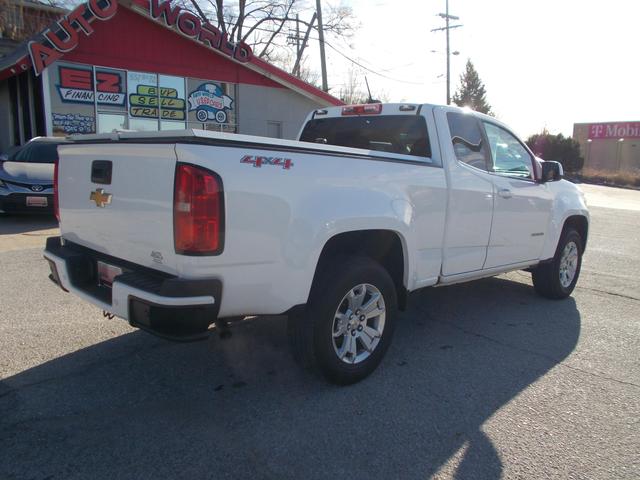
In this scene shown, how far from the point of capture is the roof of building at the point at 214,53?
1395 centimetres

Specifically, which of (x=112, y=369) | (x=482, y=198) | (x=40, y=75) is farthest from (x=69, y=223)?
(x=40, y=75)

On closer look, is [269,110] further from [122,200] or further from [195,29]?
[122,200]

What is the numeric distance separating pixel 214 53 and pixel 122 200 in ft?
51.2

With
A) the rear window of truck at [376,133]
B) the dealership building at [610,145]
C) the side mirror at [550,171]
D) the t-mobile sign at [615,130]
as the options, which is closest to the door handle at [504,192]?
the side mirror at [550,171]

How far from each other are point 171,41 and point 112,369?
590 inches

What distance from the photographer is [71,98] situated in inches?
594

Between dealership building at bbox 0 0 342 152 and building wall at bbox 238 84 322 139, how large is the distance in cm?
4

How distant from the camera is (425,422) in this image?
10.2ft

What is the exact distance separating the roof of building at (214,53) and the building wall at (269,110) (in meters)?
0.39

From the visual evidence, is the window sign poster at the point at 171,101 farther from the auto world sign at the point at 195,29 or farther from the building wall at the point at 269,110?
the building wall at the point at 269,110

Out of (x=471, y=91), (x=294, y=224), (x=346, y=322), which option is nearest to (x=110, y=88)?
(x=346, y=322)

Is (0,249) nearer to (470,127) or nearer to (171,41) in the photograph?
(470,127)

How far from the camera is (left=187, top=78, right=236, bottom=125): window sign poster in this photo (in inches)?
681

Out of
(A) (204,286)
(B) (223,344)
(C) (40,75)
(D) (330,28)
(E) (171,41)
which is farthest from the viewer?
(D) (330,28)
